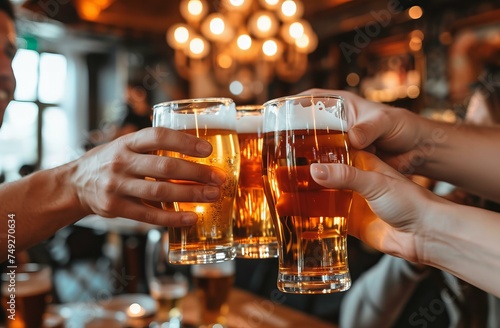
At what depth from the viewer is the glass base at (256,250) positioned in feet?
3.39

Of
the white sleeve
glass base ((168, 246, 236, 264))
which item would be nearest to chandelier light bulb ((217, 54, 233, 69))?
the white sleeve

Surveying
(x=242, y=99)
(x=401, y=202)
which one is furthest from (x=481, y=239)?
(x=242, y=99)

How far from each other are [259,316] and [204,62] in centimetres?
322

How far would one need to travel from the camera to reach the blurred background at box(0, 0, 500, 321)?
4.11 m

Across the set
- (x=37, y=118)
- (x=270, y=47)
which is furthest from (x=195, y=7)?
(x=37, y=118)

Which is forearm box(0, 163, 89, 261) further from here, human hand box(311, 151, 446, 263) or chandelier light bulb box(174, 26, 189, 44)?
chandelier light bulb box(174, 26, 189, 44)

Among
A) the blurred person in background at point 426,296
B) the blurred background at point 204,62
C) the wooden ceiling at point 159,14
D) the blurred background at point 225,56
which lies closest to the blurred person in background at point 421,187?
the blurred person in background at point 426,296

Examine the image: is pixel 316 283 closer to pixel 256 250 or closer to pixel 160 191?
pixel 256 250

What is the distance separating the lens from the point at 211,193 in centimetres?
86

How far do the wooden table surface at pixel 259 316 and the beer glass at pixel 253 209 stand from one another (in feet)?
2.46

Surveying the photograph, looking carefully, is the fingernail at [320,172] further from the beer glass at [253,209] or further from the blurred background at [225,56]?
the blurred background at [225,56]

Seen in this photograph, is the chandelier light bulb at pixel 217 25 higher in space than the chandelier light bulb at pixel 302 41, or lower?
higher

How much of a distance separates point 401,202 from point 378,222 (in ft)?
0.66

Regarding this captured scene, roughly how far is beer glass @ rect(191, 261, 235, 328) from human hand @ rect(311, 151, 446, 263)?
2.33ft
